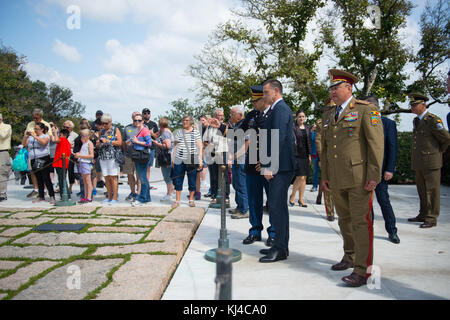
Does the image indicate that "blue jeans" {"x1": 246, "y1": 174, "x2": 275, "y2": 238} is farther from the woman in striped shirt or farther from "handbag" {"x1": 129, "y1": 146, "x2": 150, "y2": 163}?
"handbag" {"x1": 129, "y1": 146, "x2": 150, "y2": 163}

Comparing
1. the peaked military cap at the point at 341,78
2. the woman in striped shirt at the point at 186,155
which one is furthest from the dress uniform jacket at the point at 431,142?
the woman in striped shirt at the point at 186,155

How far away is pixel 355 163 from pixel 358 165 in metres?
0.04

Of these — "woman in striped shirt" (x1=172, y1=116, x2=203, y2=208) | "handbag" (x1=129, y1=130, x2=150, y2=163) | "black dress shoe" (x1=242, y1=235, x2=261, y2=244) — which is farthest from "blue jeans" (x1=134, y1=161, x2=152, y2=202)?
"black dress shoe" (x1=242, y1=235, x2=261, y2=244)

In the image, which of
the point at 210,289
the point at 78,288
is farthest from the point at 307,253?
the point at 78,288

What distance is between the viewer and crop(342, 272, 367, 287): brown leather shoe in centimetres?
317

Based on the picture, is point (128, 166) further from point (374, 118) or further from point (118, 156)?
point (374, 118)

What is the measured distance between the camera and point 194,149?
7016mm

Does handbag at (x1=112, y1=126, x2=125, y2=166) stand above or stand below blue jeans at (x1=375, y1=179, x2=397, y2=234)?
above

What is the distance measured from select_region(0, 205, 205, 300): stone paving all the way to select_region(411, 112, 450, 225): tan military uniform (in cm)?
399

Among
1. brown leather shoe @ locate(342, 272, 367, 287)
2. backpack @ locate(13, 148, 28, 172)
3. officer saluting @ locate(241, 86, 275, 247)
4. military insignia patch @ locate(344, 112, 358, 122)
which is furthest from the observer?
backpack @ locate(13, 148, 28, 172)

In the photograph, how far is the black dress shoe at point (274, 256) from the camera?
3853 millimetres

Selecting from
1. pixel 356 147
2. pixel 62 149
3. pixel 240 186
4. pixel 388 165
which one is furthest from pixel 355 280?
pixel 62 149

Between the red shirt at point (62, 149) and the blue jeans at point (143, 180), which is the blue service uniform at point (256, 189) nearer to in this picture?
the blue jeans at point (143, 180)

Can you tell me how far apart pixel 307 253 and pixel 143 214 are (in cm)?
311
